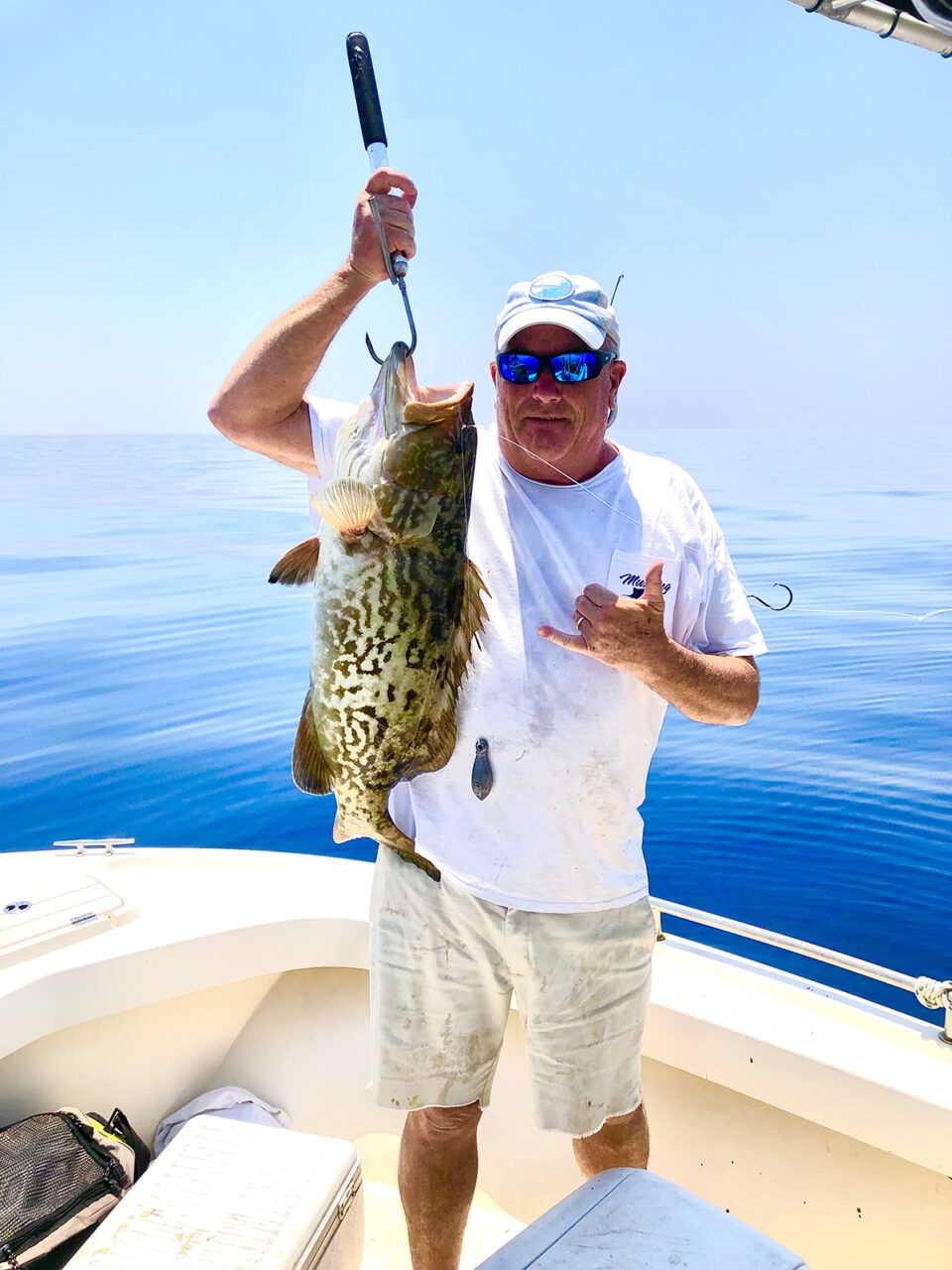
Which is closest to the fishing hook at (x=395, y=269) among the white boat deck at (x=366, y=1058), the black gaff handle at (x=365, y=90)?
the black gaff handle at (x=365, y=90)

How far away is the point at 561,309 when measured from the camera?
1968 millimetres

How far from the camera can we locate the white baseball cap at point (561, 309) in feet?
6.42

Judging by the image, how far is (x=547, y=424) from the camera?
1.99 metres

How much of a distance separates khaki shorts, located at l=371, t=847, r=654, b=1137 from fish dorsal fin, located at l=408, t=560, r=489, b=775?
357mm

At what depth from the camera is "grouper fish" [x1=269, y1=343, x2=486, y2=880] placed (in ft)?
5.24

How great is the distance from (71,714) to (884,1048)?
8.59 m

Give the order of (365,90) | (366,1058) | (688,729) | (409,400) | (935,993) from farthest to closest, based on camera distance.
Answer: (688,729) → (366,1058) → (935,993) → (365,90) → (409,400)

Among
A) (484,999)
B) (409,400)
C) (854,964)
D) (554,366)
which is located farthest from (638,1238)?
(554,366)

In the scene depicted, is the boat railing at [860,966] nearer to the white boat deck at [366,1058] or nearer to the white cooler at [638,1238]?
the white boat deck at [366,1058]

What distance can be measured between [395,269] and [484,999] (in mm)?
1606

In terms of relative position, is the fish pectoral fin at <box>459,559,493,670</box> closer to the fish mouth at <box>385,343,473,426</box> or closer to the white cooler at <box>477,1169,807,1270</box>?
the fish mouth at <box>385,343,473,426</box>

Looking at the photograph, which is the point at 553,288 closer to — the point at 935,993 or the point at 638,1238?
the point at 638,1238

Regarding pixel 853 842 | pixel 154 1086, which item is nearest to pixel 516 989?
pixel 154 1086

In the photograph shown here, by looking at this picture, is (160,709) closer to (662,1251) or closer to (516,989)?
(516,989)
